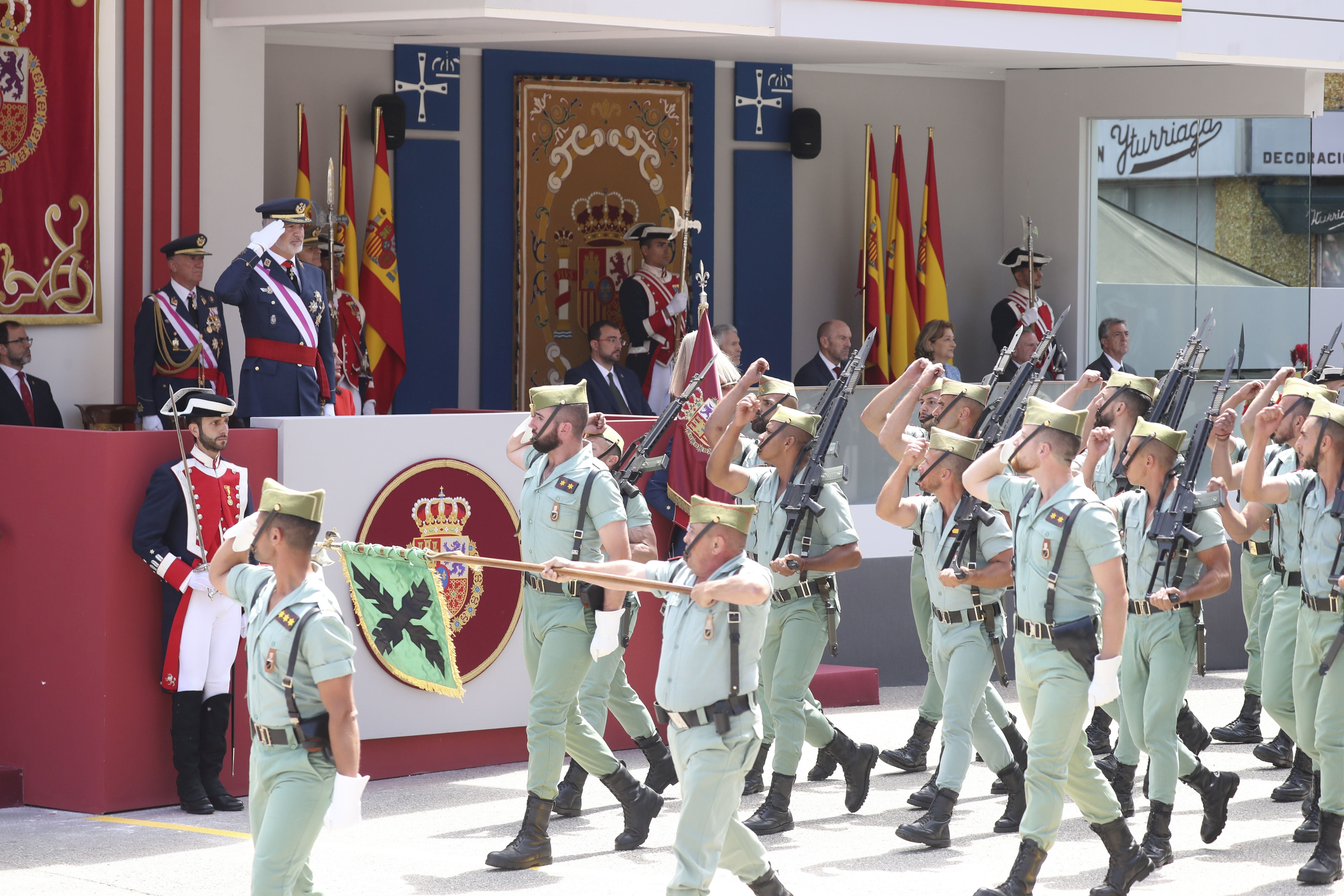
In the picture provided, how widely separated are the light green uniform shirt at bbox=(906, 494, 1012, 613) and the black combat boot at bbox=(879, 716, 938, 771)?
1.73 meters

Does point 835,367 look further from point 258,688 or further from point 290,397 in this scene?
point 258,688

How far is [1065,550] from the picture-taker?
7.09 metres

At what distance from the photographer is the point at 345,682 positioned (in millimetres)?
5727

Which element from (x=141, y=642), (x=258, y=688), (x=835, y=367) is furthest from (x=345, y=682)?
(x=835, y=367)

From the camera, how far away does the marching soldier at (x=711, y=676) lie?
6.21m

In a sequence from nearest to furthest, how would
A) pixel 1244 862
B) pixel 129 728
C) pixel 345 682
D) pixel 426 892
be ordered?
pixel 345 682, pixel 426 892, pixel 1244 862, pixel 129 728

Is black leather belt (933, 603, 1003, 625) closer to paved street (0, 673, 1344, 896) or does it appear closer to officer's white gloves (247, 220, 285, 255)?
paved street (0, 673, 1344, 896)

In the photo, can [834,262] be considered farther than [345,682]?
Yes

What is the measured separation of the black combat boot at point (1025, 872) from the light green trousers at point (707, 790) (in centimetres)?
135

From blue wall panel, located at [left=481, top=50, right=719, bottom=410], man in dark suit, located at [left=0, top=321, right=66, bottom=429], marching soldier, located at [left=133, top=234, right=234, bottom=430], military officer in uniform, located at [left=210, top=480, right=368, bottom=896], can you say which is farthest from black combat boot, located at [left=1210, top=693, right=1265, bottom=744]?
man in dark suit, located at [left=0, top=321, right=66, bottom=429]

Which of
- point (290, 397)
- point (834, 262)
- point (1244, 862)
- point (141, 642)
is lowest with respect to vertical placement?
point (1244, 862)

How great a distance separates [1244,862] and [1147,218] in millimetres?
8921

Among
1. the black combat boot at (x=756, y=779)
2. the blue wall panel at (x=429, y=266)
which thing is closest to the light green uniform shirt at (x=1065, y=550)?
the black combat boot at (x=756, y=779)

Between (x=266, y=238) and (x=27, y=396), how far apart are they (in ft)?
5.38
